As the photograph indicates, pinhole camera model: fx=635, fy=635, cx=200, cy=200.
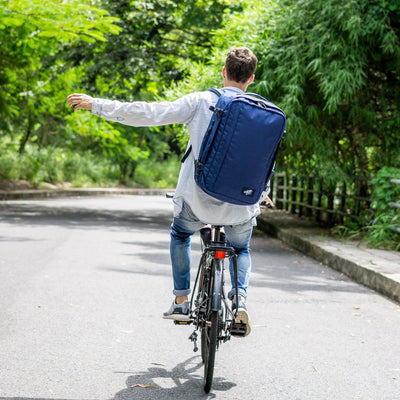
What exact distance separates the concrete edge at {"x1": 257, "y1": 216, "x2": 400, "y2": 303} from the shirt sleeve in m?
3.91

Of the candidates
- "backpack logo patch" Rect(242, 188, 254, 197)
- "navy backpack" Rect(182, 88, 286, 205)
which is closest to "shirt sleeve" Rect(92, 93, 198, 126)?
"navy backpack" Rect(182, 88, 286, 205)

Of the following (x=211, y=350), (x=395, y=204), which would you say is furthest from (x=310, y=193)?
(x=211, y=350)

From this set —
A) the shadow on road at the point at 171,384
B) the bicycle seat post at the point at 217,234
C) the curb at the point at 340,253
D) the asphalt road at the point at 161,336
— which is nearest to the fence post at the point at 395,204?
the curb at the point at 340,253

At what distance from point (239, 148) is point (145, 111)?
60cm

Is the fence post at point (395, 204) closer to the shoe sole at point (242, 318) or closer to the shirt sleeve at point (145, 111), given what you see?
the shoe sole at point (242, 318)

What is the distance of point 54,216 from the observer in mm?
15844

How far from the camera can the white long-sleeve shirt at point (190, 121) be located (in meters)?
3.69

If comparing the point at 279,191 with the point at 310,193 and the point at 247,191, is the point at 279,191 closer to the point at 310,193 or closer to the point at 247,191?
the point at 310,193

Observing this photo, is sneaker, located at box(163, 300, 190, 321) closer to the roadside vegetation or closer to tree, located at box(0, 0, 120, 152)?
the roadside vegetation

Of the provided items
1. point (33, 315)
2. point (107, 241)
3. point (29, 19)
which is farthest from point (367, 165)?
point (33, 315)

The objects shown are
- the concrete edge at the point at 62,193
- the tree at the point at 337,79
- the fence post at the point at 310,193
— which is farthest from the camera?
the concrete edge at the point at 62,193

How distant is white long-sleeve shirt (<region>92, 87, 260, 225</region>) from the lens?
3691 mm

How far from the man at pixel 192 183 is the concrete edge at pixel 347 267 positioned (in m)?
3.24

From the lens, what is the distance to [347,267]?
832 cm
